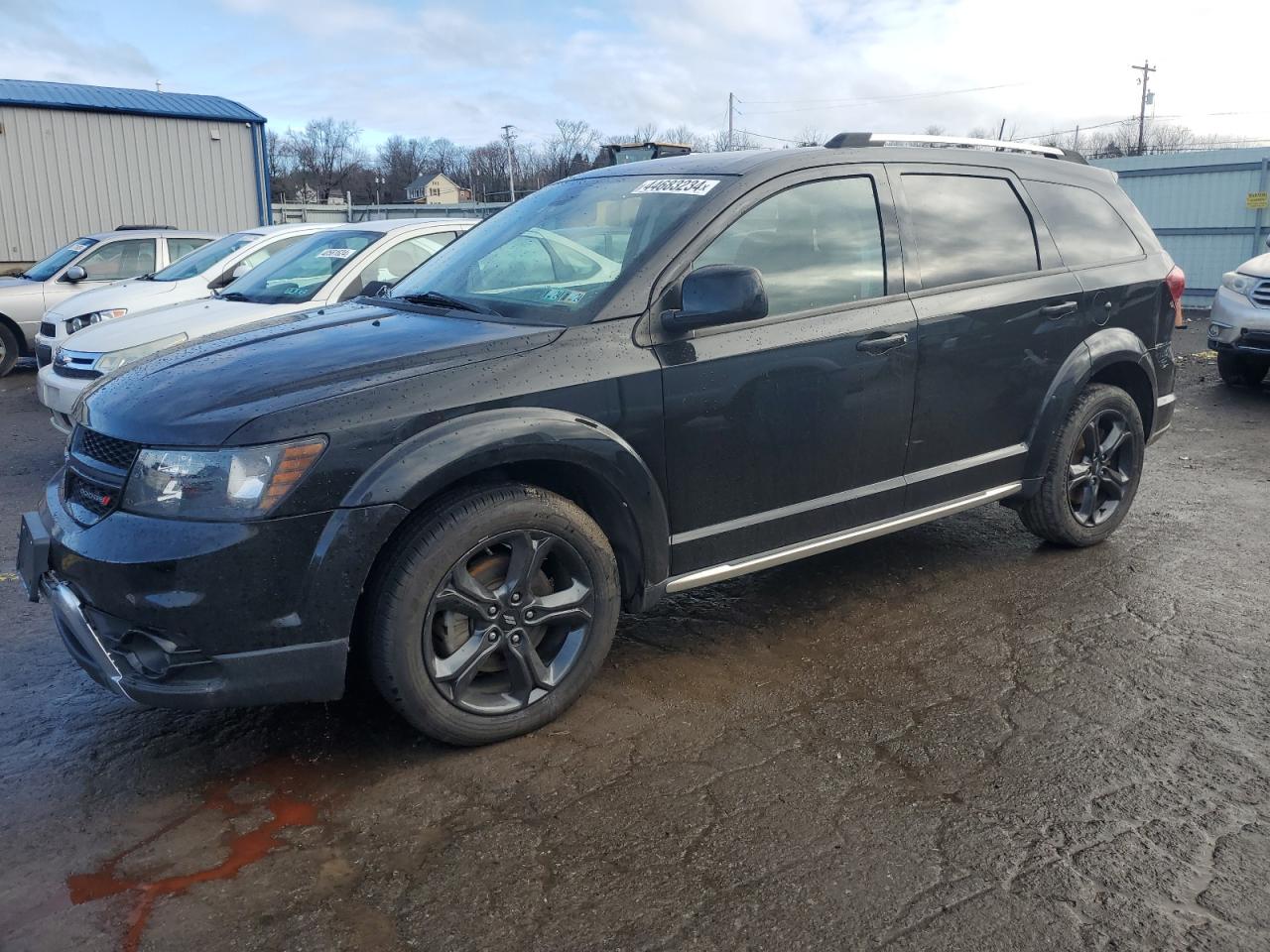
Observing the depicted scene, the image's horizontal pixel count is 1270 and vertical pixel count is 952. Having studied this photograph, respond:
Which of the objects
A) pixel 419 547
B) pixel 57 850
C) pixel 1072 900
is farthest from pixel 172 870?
pixel 1072 900

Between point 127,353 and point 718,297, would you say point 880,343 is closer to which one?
point 718,297

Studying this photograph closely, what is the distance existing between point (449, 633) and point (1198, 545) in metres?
4.01

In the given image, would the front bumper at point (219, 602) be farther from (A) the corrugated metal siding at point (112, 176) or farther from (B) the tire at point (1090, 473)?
(A) the corrugated metal siding at point (112, 176)

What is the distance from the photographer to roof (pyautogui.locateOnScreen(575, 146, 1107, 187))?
3951 mm

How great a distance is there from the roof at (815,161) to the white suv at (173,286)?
5.43 m

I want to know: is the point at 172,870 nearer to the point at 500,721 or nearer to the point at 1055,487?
the point at 500,721

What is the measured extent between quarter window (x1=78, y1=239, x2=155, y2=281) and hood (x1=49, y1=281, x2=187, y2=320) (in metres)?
2.63

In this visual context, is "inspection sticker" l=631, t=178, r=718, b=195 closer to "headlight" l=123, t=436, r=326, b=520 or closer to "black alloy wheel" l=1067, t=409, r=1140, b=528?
"headlight" l=123, t=436, r=326, b=520

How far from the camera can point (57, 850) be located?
2.79 m

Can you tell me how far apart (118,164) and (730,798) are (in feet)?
71.1

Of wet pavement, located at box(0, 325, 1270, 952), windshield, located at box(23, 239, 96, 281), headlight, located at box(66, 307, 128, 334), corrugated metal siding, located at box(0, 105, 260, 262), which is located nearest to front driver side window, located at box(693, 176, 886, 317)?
wet pavement, located at box(0, 325, 1270, 952)

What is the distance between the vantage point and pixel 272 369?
3174 millimetres

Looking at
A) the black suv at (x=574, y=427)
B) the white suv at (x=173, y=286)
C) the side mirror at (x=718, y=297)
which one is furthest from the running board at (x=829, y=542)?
the white suv at (x=173, y=286)

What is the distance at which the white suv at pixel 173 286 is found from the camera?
9195 millimetres
